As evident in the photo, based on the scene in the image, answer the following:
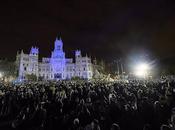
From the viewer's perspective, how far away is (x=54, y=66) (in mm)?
99062

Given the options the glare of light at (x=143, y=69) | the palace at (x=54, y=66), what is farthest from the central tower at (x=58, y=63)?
the glare of light at (x=143, y=69)

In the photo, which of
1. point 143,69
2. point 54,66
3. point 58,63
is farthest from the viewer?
point 58,63

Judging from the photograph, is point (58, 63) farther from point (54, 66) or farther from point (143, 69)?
point (143, 69)

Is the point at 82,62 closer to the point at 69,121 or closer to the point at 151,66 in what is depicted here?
the point at 151,66

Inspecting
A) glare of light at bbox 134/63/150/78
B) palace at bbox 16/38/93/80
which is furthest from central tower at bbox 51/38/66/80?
glare of light at bbox 134/63/150/78

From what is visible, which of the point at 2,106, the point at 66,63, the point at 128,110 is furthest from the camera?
the point at 66,63

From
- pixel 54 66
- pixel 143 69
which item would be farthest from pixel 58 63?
pixel 143 69

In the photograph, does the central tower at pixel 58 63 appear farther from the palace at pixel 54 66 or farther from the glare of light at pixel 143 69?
the glare of light at pixel 143 69

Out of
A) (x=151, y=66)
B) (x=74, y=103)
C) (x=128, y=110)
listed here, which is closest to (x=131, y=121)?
(x=128, y=110)

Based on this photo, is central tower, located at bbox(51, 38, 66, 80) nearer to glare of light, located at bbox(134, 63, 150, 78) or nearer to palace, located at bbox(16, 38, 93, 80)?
palace, located at bbox(16, 38, 93, 80)

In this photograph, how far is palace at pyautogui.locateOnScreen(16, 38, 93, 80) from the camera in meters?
94.0

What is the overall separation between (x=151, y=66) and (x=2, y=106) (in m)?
72.5

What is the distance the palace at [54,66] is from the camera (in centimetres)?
9401

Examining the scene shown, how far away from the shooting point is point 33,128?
739 centimetres
